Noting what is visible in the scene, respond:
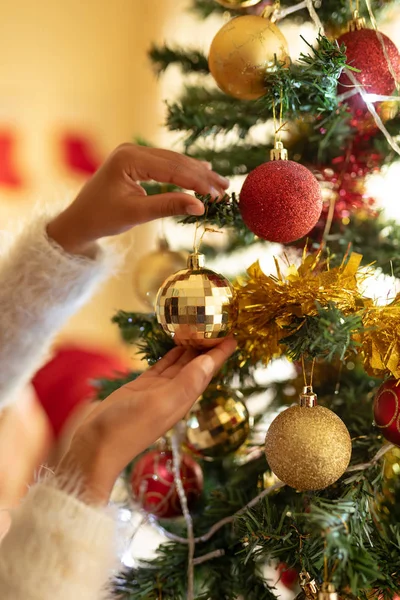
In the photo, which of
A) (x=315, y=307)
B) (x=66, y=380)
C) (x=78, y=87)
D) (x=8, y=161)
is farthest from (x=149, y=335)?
(x=78, y=87)

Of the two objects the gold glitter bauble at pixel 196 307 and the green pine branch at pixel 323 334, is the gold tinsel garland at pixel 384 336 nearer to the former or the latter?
the green pine branch at pixel 323 334

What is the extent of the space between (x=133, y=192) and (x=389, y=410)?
0.36m

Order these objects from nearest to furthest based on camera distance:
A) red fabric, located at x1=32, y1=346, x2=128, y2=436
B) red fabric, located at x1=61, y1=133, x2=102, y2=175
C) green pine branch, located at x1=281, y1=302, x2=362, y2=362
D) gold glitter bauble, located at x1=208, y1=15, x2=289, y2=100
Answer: green pine branch, located at x1=281, y1=302, x2=362, y2=362 → gold glitter bauble, located at x1=208, y1=15, x2=289, y2=100 → red fabric, located at x1=32, y1=346, x2=128, y2=436 → red fabric, located at x1=61, y1=133, x2=102, y2=175

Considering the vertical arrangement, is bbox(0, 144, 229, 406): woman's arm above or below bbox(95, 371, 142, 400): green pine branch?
above

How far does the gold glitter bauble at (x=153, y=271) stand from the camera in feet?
2.68

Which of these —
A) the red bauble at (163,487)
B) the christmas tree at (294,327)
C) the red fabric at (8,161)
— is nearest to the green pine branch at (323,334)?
the christmas tree at (294,327)

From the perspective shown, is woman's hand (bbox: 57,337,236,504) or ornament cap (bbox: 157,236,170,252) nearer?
woman's hand (bbox: 57,337,236,504)

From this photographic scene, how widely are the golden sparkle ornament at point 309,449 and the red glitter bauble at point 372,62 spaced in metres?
0.33

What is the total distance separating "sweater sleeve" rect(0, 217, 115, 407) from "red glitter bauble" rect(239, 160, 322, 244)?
0.29 metres

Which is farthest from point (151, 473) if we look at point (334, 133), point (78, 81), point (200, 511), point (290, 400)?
point (78, 81)

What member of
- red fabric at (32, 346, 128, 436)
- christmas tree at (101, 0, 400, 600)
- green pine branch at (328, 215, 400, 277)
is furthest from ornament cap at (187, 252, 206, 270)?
red fabric at (32, 346, 128, 436)

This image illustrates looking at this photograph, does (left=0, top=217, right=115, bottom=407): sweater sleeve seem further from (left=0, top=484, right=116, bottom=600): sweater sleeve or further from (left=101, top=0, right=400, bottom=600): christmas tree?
(left=0, top=484, right=116, bottom=600): sweater sleeve

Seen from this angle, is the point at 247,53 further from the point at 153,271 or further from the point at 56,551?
the point at 56,551

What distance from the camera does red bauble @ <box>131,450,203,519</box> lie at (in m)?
0.70
